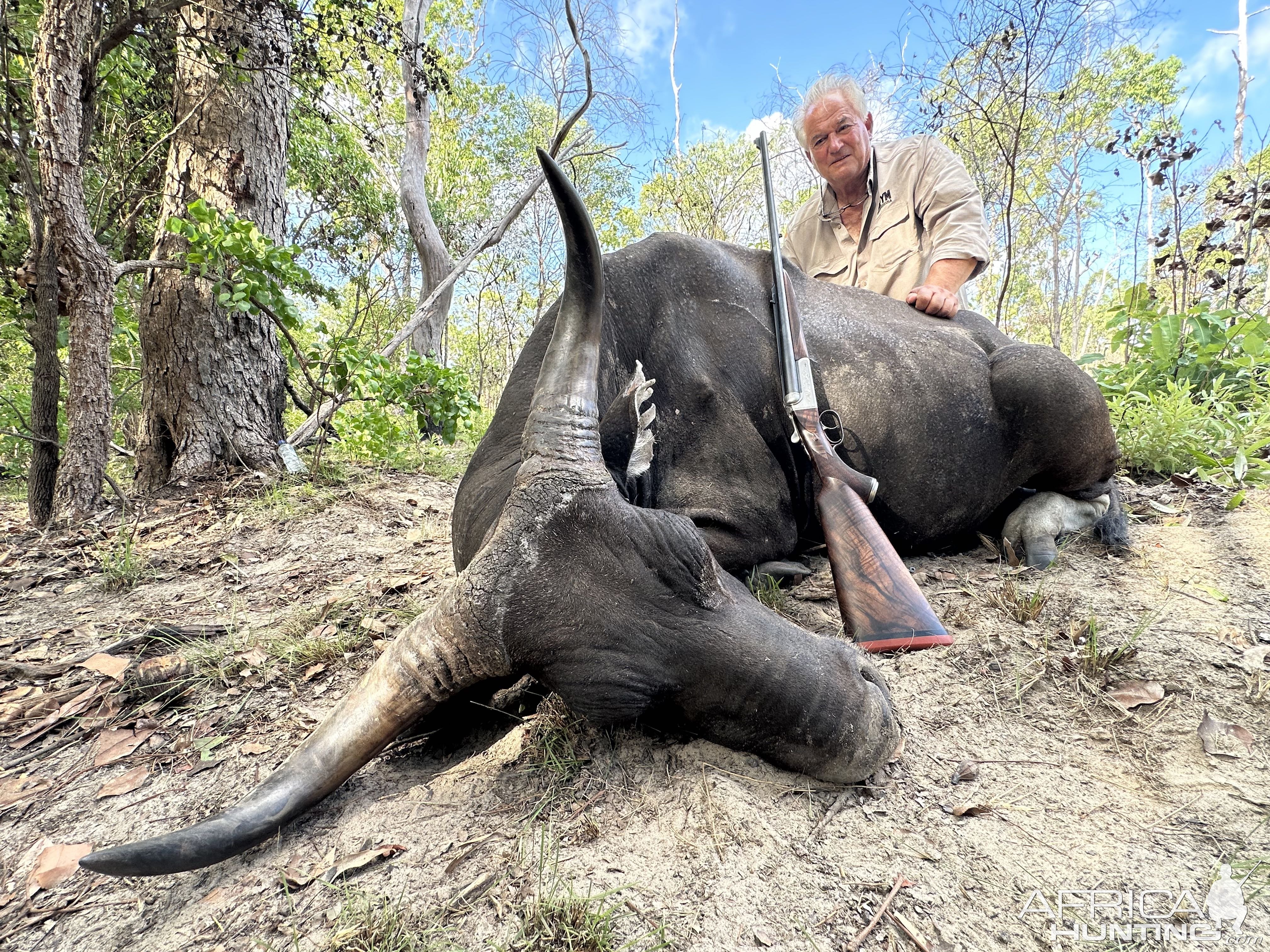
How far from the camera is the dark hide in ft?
8.86

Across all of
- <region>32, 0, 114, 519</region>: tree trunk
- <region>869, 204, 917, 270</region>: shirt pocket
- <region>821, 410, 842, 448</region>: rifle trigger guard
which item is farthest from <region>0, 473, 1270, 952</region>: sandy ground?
<region>869, 204, 917, 270</region>: shirt pocket

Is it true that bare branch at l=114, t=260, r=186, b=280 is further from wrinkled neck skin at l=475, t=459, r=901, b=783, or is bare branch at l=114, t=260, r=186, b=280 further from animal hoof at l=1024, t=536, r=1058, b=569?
animal hoof at l=1024, t=536, r=1058, b=569

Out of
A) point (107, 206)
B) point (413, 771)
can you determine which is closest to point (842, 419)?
point (413, 771)

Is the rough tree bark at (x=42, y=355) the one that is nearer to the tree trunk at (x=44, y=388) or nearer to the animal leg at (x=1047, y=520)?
A: the tree trunk at (x=44, y=388)

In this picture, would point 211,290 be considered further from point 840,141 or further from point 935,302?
point 935,302

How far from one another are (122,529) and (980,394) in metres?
5.58

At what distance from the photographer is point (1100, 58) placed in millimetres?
12055

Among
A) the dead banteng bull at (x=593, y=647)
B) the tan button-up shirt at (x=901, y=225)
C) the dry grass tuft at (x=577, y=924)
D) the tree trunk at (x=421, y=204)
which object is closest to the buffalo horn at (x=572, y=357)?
the dead banteng bull at (x=593, y=647)

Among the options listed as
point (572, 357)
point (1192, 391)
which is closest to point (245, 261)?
point (572, 357)

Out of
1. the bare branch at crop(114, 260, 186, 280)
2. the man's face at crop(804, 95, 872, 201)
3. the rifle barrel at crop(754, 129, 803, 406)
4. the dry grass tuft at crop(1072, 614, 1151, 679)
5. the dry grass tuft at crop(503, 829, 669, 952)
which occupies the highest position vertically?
the man's face at crop(804, 95, 872, 201)

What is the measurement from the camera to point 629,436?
238 cm

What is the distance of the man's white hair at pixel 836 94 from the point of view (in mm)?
4902

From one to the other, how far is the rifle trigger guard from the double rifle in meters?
0.04

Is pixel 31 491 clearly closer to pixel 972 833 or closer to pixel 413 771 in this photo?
pixel 413 771
